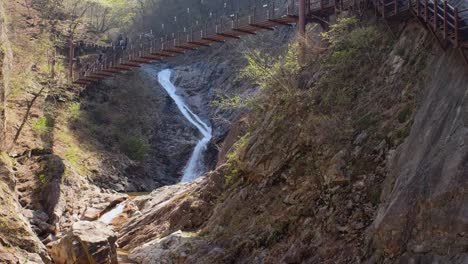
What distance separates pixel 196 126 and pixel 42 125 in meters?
13.6

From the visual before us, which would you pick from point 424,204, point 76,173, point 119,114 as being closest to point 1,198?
point 76,173

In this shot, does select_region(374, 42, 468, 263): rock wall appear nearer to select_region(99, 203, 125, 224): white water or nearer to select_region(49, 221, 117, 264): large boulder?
select_region(49, 221, 117, 264): large boulder

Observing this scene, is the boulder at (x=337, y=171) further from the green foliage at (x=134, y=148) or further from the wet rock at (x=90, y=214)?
the green foliage at (x=134, y=148)

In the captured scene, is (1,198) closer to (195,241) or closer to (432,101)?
(195,241)

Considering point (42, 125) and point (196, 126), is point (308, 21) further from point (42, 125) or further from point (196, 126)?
A: point (196, 126)

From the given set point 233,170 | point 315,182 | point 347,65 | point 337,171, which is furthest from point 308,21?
point 337,171

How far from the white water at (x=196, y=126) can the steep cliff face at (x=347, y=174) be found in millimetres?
16778

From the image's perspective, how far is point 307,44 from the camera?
19.0m

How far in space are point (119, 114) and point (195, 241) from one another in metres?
27.3

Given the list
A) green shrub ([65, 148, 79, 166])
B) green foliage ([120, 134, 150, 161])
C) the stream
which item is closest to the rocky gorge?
green shrub ([65, 148, 79, 166])

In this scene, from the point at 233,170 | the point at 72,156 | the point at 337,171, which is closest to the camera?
the point at 337,171

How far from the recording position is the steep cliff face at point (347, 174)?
916 cm

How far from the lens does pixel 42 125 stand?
3262cm

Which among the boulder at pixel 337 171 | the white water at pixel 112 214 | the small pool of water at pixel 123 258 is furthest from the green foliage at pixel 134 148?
the boulder at pixel 337 171
